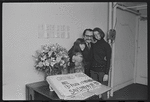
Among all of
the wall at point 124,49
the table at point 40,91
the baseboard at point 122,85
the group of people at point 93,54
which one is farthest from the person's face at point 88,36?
the baseboard at point 122,85

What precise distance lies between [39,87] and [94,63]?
0.82 meters

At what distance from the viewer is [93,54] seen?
197cm

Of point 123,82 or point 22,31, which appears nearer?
point 22,31

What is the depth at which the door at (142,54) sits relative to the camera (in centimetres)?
323

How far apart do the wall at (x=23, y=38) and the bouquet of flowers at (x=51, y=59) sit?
12 centimetres

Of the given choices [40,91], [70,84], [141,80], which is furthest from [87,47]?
[141,80]

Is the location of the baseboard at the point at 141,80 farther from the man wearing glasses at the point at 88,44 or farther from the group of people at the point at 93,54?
the man wearing glasses at the point at 88,44

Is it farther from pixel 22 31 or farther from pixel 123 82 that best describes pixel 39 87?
pixel 123 82

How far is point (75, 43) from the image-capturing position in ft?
5.92

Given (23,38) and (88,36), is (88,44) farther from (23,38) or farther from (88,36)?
(23,38)

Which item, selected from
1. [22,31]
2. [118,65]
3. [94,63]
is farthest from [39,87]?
[118,65]

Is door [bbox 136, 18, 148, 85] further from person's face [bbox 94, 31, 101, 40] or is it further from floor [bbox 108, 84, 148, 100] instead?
person's face [bbox 94, 31, 101, 40]

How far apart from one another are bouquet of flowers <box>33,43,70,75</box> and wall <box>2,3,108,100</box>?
12 centimetres

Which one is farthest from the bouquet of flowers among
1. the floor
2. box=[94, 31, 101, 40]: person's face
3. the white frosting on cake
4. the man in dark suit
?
the floor
